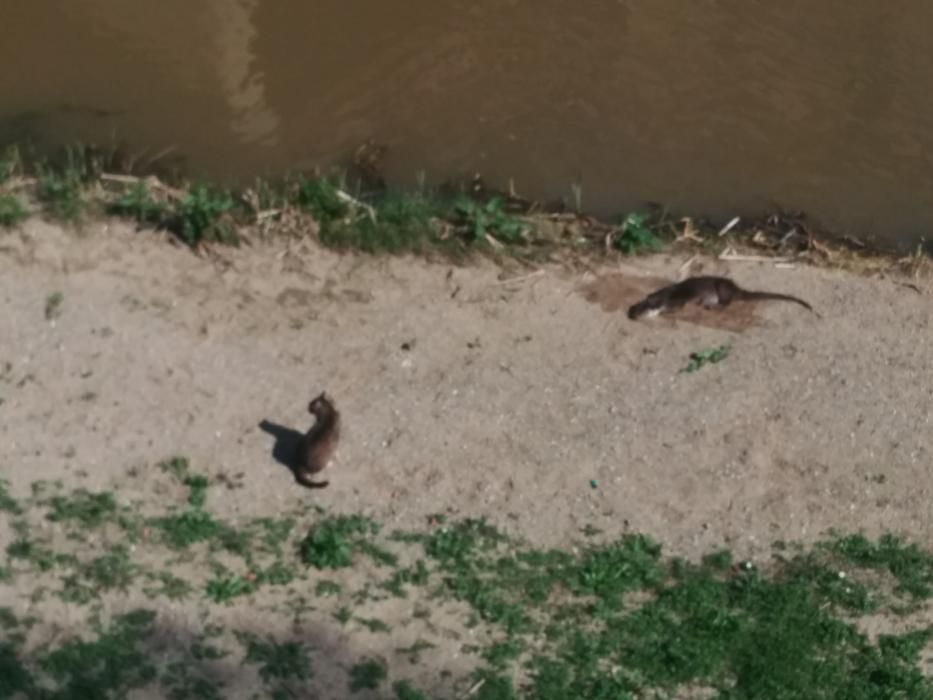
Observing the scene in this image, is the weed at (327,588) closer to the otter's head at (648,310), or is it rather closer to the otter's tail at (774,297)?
the otter's head at (648,310)

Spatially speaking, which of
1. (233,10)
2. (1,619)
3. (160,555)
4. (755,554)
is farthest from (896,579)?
(233,10)

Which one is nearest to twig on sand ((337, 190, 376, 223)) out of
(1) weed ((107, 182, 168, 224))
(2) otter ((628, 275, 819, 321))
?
(1) weed ((107, 182, 168, 224))

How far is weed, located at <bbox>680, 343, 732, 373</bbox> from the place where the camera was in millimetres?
8664

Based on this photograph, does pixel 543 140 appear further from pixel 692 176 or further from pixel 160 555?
pixel 160 555

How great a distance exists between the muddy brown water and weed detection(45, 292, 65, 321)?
1811 millimetres

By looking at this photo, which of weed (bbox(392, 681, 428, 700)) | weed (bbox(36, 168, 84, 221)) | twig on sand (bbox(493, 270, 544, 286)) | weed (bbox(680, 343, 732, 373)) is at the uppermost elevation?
weed (bbox(36, 168, 84, 221))

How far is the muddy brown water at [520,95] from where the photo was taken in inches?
409

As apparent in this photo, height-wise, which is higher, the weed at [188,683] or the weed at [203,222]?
the weed at [203,222]

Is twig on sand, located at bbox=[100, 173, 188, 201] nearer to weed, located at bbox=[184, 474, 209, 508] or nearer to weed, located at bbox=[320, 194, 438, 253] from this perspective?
weed, located at bbox=[320, 194, 438, 253]

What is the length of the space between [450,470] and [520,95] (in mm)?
3853

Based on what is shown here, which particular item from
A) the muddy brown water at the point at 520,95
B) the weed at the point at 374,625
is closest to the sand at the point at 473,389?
the weed at the point at 374,625

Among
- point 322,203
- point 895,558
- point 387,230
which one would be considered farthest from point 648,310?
point 895,558

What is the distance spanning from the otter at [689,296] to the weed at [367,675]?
289 cm

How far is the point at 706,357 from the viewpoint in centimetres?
873
